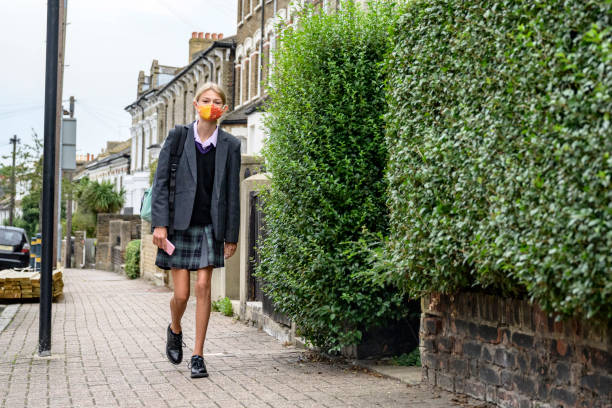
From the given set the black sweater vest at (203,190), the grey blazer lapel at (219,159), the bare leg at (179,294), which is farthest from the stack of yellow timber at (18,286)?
the grey blazer lapel at (219,159)

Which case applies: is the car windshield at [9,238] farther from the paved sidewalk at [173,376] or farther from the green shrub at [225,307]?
the paved sidewalk at [173,376]

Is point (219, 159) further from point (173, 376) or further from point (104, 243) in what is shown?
point (104, 243)

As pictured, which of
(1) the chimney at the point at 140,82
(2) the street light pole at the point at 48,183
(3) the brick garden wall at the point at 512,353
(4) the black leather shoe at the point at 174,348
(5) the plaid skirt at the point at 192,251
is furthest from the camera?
(1) the chimney at the point at 140,82

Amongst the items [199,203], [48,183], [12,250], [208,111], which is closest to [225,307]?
[48,183]

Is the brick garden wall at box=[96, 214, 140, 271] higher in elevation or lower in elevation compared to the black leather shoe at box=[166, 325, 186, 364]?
higher

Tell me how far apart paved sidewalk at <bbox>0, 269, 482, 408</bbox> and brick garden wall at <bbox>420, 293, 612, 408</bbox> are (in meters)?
0.25

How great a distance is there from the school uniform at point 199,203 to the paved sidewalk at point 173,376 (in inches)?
37.1

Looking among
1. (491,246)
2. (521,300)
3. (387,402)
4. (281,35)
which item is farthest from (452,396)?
(281,35)

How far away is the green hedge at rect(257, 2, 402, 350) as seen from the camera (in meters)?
6.27

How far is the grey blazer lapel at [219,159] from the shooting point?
20.3ft

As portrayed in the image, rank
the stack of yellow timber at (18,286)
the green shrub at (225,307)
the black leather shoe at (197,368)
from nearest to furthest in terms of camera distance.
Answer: the black leather shoe at (197,368), the green shrub at (225,307), the stack of yellow timber at (18,286)

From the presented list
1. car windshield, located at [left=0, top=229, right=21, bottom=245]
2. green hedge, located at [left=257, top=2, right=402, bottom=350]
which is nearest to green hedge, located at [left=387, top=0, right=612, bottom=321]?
green hedge, located at [left=257, top=2, right=402, bottom=350]

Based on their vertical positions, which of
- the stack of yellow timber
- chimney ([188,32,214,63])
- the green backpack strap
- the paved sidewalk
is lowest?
the paved sidewalk

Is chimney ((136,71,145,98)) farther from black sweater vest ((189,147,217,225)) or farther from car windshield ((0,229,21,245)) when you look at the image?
black sweater vest ((189,147,217,225))
